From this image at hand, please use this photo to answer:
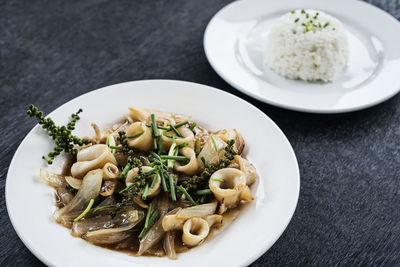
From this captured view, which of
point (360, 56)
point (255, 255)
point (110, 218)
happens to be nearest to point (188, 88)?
point (110, 218)

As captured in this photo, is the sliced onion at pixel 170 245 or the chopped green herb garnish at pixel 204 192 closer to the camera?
the sliced onion at pixel 170 245

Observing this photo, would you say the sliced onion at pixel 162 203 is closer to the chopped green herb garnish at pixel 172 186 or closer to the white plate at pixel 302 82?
the chopped green herb garnish at pixel 172 186

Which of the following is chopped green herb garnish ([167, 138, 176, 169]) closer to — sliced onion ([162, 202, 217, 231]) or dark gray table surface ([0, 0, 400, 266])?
sliced onion ([162, 202, 217, 231])

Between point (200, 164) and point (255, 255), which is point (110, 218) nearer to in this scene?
point (200, 164)

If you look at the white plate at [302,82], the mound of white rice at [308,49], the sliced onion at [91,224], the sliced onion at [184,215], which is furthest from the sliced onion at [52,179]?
the mound of white rice at [308,49]

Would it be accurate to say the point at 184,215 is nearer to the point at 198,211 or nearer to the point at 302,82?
the point at 198,211

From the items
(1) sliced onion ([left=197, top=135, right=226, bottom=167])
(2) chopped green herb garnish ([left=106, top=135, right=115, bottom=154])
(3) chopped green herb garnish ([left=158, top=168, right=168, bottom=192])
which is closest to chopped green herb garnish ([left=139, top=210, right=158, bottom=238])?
(3) chopped green herb garnish ([left=158, top=168, right=168, bottom=192])
